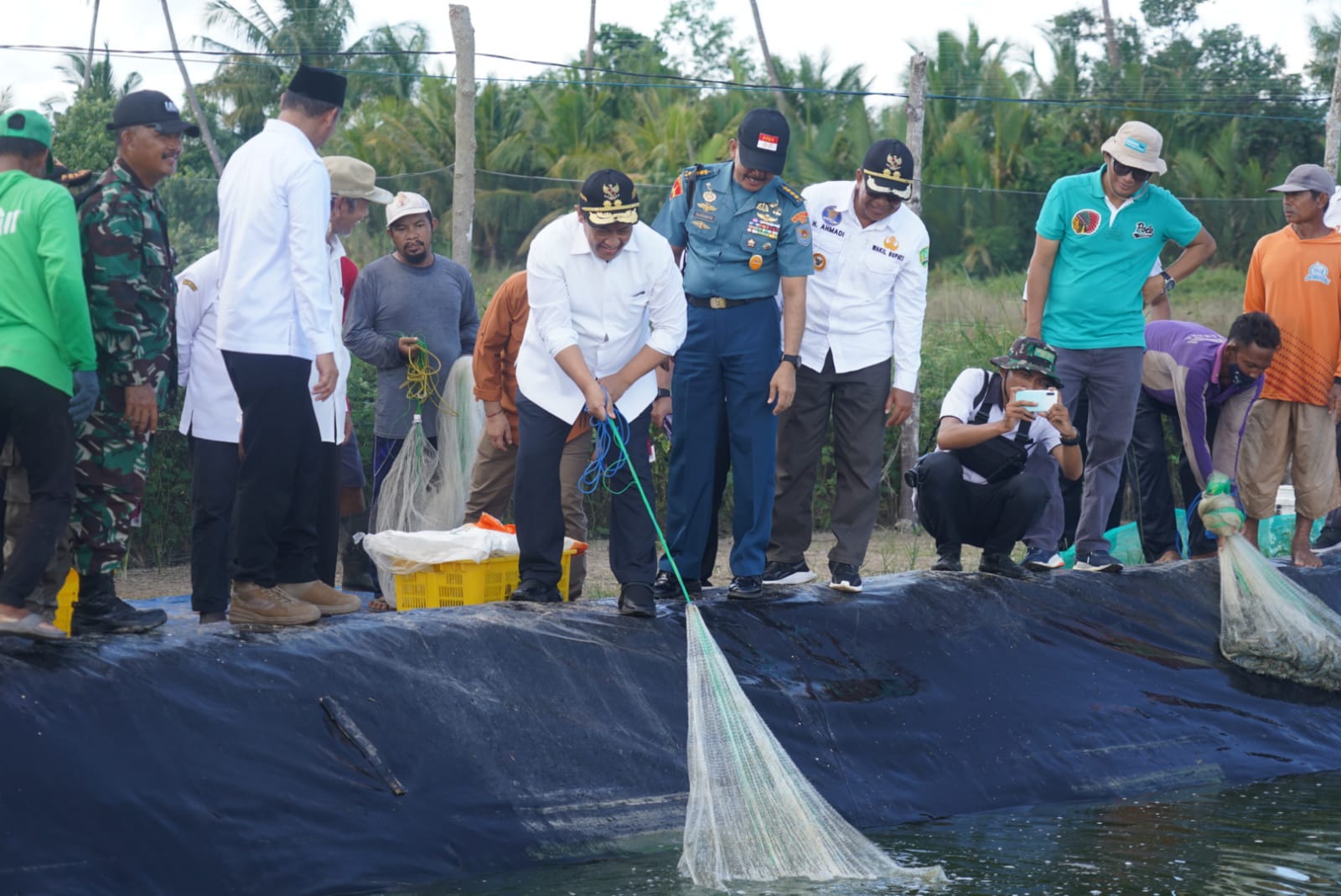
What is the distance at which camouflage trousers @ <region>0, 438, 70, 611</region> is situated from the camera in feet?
14.5

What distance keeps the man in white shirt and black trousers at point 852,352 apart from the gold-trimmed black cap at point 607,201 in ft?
3.80

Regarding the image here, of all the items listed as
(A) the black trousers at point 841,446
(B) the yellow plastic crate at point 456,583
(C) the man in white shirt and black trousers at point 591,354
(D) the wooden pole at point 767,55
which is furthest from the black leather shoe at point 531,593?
(D) the wooden pole at point 767,55

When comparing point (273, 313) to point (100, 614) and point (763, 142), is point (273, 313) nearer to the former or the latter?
point (100, 614)

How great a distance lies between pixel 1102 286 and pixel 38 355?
14.8 ft

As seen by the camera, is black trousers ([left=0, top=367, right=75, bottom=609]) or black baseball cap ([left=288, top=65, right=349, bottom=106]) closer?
black trousers ([left=0, top=367, right=75, bottom=609])

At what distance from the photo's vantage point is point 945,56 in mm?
28047

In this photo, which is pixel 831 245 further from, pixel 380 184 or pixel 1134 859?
→ pixel 380 184

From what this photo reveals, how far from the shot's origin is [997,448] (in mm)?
6336

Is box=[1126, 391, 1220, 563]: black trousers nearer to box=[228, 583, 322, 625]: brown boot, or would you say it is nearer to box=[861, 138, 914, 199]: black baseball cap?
box=[861, 138, 914, 199]: black baseball cap

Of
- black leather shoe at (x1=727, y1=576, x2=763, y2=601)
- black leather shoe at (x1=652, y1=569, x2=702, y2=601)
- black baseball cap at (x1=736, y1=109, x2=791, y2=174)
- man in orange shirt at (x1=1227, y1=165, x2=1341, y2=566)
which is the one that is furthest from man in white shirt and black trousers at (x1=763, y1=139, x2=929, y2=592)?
man in orange shirt at (x1=1227, y1=165, x2=1341, y2=566)

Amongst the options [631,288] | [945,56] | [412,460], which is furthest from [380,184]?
[631,288]

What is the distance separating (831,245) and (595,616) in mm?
1880

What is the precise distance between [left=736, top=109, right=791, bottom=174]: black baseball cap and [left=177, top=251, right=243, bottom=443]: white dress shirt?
2.04 metres

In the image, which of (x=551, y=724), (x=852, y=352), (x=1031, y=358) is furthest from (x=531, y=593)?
(x=1031, y=358)
